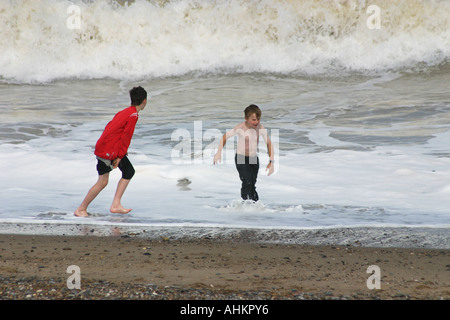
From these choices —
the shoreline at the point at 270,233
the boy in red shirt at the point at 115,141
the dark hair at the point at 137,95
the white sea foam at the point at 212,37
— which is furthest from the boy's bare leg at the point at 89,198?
the white sea foam at the point at 212,37

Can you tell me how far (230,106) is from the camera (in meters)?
15.1

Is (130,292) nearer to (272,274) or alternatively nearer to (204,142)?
(272,274)

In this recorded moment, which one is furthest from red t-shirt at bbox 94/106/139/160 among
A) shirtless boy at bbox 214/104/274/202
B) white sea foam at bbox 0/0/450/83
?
white sea foam at bbox 0/0/450/83

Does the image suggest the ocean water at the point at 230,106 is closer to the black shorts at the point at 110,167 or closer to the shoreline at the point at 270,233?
the shoreline at the point at 270,233

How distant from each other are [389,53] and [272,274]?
16.6m

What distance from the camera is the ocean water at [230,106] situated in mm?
6520

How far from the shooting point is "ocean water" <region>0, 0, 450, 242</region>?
21.4 feet

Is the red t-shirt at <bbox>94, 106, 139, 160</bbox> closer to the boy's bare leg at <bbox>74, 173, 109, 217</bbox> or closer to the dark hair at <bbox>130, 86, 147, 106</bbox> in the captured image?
the dark hair at <bbox>130, 86, 147, 106</bbox>

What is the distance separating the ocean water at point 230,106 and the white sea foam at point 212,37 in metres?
0.05

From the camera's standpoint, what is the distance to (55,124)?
41.0 feet

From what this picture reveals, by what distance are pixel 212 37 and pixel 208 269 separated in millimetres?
16800

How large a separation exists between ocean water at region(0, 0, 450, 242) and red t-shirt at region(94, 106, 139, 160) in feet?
2.16

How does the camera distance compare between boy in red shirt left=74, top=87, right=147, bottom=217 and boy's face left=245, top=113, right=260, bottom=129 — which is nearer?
boy in red shirt left=74, top=87, right=147, bottom=217
